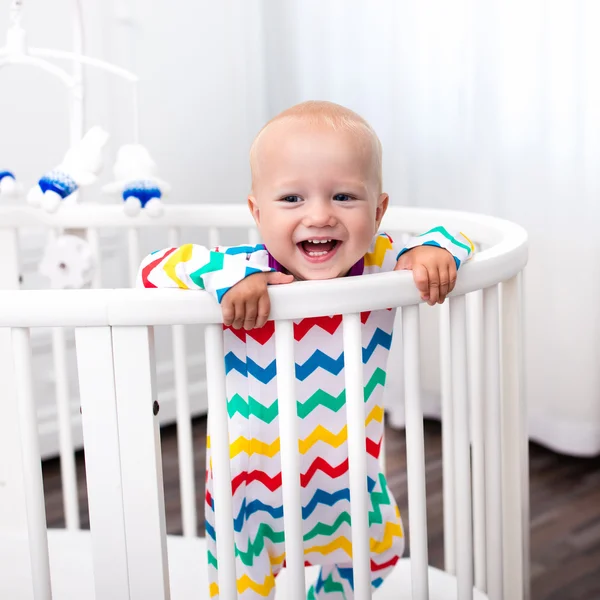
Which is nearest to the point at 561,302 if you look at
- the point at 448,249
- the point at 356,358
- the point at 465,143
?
the point at 465,143

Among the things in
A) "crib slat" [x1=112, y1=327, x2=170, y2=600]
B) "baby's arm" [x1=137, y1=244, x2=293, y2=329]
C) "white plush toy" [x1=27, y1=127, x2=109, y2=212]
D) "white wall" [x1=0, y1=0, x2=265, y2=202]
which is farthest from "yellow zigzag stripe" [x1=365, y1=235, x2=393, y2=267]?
"white wall" [x1=0, y1=0, x2=265, y2=202]

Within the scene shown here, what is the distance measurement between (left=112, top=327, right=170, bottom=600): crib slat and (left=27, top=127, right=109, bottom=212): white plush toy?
1.80 feet

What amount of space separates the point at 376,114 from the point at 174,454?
0.89m

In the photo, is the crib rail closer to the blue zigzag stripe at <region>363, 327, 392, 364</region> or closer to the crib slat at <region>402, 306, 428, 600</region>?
the crib slat at <region>402, 306, 428, 600</region>

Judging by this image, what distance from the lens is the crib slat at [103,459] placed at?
0.77 metres

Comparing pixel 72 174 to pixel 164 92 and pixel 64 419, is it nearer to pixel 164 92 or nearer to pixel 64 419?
pixel 64 419

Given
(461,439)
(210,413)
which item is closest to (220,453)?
(210,413)

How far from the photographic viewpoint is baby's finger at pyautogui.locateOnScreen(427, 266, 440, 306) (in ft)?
2.72

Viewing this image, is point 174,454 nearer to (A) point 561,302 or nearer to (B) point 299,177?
(A) point 561,302

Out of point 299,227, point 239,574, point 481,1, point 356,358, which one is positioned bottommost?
point 239,574

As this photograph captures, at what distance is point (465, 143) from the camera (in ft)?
6.43

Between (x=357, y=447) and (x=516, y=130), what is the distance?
1230mm

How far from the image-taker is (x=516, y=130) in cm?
187

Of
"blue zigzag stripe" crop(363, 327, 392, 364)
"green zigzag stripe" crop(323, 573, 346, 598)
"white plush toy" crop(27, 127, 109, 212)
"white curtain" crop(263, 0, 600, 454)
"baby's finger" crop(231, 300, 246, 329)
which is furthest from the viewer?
"white curtain" crop(263, 0, 600, 454)
